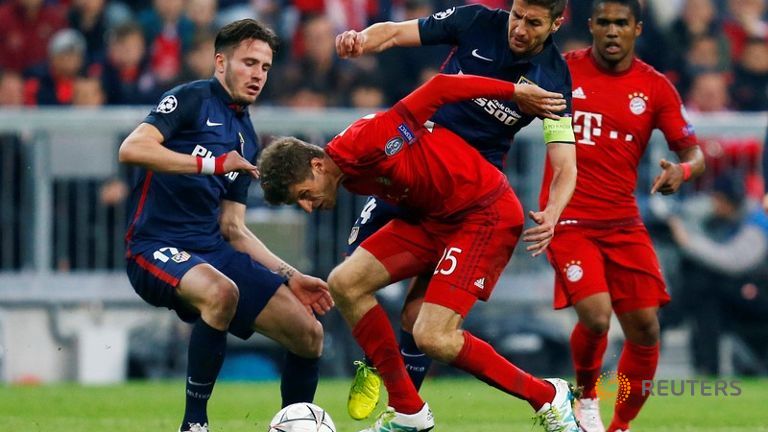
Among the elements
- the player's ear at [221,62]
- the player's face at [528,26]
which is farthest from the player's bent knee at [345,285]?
the player's face at [528,26]

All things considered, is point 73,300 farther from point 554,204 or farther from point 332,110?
point 554,204

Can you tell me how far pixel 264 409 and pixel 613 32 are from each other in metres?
3.79

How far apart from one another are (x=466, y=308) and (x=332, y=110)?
7.44 meters

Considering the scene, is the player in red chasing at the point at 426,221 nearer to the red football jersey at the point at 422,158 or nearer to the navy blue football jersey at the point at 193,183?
the red football jersey at the point at 422,158

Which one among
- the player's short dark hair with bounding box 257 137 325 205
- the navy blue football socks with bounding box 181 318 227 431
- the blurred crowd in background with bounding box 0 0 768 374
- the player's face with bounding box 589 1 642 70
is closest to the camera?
the player's short dark hair with bounding box 257 137 325 205

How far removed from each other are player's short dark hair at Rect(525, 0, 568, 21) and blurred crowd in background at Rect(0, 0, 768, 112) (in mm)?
6950

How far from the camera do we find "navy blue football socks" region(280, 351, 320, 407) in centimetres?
894

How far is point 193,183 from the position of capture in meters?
9.02

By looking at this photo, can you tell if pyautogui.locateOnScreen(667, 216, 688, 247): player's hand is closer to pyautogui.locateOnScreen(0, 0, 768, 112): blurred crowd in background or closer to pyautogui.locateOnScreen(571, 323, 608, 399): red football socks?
pyautogui.locateOnScreen(0, 0, 768, 112): blurred crowd in background

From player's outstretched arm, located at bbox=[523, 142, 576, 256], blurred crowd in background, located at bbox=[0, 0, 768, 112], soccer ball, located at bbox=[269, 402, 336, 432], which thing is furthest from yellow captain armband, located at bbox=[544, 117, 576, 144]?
blurred crowd in background, located at bbox=[0, 0, 768, 112]

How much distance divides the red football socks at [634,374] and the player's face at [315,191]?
254 cm

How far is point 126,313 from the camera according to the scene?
14.5 metres

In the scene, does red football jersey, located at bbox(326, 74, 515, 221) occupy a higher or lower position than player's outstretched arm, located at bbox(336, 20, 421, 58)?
lower

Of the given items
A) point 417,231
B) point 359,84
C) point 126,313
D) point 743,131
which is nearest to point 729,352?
point 743,131
